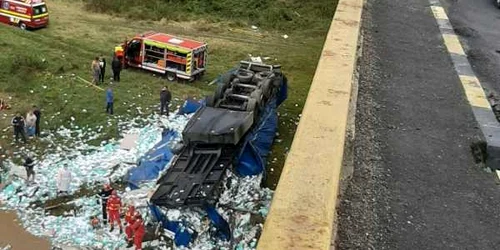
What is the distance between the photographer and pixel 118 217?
1332 cm

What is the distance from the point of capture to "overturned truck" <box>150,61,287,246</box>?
43.1 ft

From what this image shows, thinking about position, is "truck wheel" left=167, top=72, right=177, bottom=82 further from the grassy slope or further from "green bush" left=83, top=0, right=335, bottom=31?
"green bush" left=83, top=0, right=335, bottom=31

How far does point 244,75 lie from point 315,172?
13.5m

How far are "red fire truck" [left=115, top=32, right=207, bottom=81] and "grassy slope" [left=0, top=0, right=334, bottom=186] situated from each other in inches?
15.8

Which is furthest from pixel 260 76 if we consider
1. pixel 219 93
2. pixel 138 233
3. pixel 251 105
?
pixel 138 233

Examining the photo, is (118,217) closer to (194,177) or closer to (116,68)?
(194,177)

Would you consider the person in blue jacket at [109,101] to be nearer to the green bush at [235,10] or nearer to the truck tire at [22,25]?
the truck tire at [22,25]

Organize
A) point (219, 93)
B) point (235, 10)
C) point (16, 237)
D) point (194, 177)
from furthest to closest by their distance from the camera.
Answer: point (235, 10), point (219, 93), point (194, 177), point (16, 237)

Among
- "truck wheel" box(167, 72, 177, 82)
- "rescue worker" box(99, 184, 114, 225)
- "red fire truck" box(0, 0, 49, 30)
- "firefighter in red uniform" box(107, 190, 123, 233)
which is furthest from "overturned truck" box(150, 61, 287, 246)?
"red fire truck" box(0, 0, 49, 30)

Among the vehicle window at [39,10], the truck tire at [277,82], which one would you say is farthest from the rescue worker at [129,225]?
the vehicle window at [39,10]

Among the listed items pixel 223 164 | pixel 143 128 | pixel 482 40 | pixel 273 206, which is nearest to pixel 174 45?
pixel 143 128

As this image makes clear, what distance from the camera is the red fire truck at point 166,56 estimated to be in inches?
854

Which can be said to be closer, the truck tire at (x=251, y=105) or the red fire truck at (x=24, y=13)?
the truck tire at (x=251, y=105)

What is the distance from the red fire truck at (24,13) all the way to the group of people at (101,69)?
21.8ft
